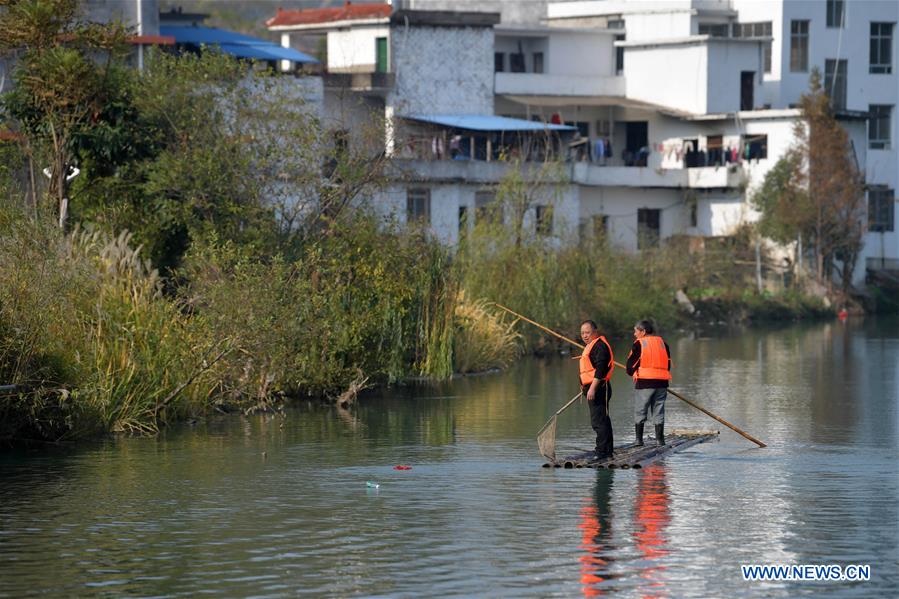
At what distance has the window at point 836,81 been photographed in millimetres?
69375

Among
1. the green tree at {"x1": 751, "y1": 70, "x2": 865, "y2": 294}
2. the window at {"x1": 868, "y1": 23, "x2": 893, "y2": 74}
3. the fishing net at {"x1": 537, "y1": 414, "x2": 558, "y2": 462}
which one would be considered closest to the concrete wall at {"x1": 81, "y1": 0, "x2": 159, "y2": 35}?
the green tree at {"x1": 751, "y1": 70, "x2": 865, "y2": 294}

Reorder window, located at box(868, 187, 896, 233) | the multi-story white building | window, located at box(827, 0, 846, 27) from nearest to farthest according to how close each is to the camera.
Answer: the multi-story white building, window, located at box(827, 0, 846, 27), window, located at box(868, 187, 896, 233)

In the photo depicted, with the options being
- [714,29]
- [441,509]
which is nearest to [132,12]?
[714,29]

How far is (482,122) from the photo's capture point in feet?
200

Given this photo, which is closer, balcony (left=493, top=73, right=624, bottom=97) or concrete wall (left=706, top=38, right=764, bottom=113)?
balcony (left=493, top=73, right=624, bottom=97)

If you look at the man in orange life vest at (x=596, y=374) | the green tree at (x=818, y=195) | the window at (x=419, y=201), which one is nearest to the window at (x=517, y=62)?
the green tree at (x=818, y=195)

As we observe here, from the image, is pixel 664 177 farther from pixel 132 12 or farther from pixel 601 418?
pixel 601 418

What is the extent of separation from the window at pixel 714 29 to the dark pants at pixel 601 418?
51159mm

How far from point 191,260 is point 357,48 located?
34.7 metres

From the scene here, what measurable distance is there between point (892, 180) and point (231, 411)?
160 feet

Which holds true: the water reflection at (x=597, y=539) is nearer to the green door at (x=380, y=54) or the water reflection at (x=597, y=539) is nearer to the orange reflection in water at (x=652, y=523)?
Answer: the orange reflection in water at (x=652, y=523)

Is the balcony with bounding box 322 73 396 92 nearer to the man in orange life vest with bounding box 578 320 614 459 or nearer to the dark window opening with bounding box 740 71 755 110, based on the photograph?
the dark window opening with bounding box 740 71 755 110

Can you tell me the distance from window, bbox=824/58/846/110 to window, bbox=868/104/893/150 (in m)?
1.46

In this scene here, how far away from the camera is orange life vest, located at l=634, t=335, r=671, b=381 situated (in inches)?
881
